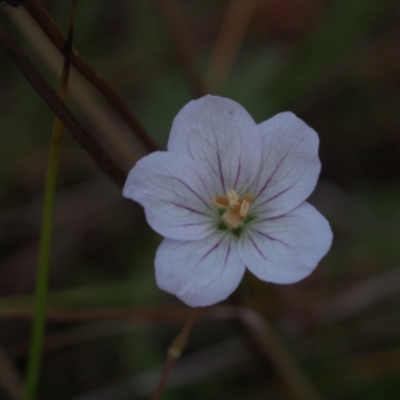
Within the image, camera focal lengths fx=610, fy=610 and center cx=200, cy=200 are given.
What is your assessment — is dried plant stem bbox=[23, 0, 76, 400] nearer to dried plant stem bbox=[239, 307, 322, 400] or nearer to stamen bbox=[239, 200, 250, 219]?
stamen bbox=[239, 200, 250, 219]

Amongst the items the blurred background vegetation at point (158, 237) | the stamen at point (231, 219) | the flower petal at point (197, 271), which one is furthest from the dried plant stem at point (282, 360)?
the flower petal at point (197, 271)

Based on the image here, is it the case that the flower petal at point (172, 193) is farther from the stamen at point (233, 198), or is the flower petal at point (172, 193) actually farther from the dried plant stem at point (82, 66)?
the dried plant stem at point (82, 66)

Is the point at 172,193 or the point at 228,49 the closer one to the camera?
the point at 172,193

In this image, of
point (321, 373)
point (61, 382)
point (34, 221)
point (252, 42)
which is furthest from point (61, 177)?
point (321, 373)

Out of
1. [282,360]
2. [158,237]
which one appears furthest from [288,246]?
[158,237]

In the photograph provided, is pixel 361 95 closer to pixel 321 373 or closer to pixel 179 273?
pixel 321 373

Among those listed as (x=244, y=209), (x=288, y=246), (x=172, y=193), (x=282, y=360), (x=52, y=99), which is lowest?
(x=282, y=360)

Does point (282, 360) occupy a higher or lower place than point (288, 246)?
lower

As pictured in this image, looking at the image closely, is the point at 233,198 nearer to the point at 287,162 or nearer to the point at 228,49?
the point at 287,162
